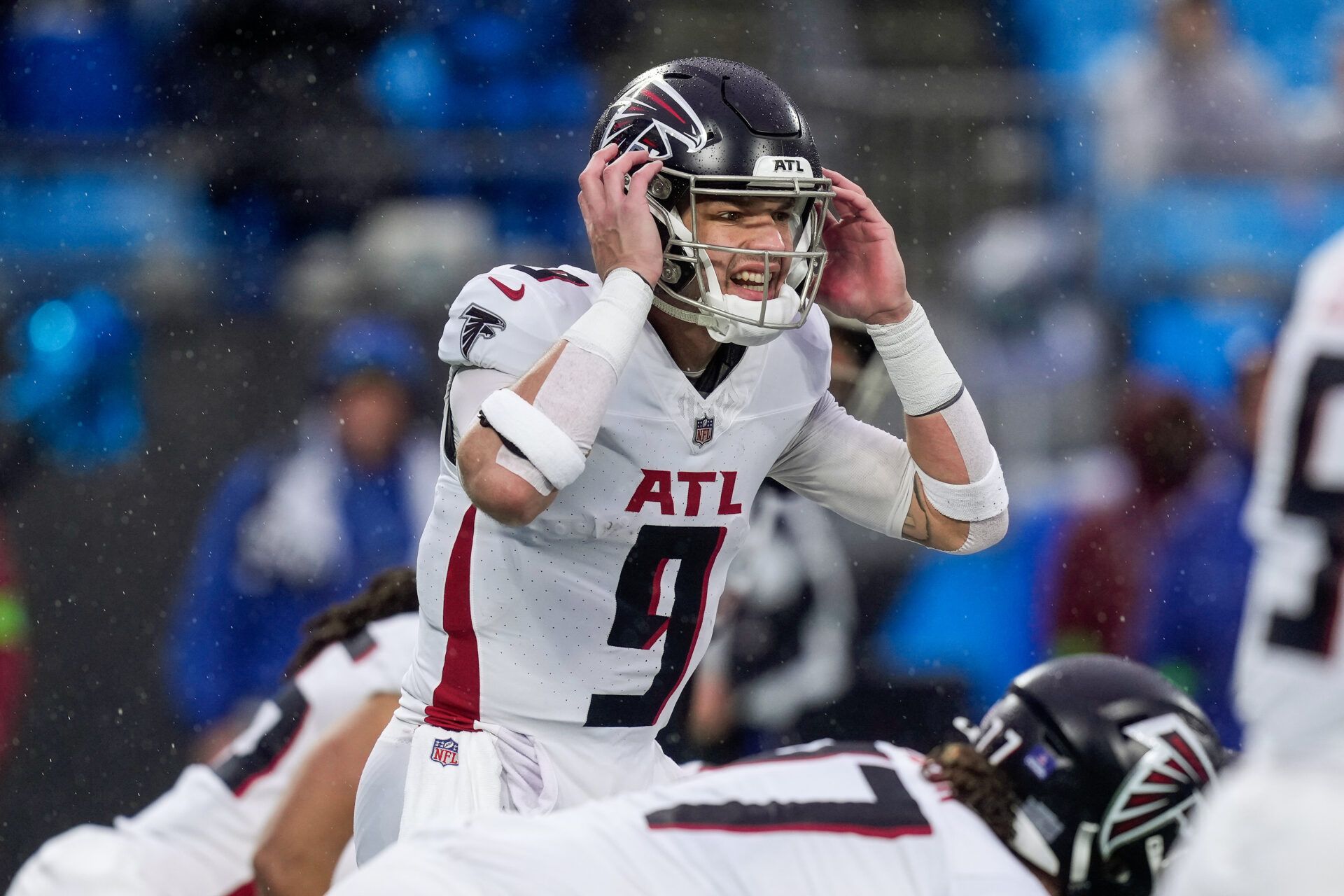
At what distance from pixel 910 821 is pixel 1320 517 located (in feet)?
2.15

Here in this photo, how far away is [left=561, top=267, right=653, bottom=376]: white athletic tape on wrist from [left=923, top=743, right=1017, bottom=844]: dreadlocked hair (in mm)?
695

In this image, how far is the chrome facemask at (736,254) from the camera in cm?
240

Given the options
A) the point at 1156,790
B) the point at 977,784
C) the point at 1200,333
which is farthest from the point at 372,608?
the point at 1200,333

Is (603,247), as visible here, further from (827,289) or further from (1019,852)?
(1019,852)

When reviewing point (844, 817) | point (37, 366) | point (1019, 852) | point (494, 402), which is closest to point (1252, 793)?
point (844, 817)

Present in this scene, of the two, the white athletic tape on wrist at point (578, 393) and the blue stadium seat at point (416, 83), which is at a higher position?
the blue stadium seat at point (416, 83)

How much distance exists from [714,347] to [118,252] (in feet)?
13.6

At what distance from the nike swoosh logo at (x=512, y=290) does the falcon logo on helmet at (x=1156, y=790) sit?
1086 mm

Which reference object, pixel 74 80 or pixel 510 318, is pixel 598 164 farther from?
pixel 74 80

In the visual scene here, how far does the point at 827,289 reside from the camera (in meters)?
2.67

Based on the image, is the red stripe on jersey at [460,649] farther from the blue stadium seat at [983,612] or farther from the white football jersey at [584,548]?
the blue stadium seat at [983,612]

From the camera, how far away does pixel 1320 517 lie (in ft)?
5.42

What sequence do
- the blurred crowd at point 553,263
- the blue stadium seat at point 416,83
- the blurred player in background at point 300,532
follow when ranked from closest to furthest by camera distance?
→ the blurred crowd at point 553,263
the blurred player in background at point 300,532
the blue stadium seat at point 416,83

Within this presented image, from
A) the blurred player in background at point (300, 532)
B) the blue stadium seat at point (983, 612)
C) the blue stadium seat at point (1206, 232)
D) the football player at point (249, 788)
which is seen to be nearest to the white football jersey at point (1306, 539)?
the football player at point (249, 788)
